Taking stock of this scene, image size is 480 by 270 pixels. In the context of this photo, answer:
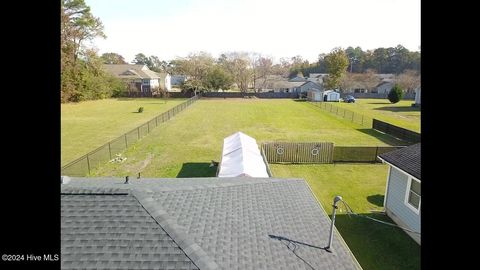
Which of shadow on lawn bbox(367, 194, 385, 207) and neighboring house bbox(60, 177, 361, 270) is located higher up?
neighboring house bbox(60, 177, 361, 270)

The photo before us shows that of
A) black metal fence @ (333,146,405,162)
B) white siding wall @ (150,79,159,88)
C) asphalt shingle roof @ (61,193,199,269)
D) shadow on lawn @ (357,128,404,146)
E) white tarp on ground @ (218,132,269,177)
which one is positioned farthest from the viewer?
white siding wall @ (150,79,159,88)

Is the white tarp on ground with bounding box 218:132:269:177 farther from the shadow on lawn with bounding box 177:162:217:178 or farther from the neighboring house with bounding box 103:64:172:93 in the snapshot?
the neighboring house with bounding box 103:64:172:93

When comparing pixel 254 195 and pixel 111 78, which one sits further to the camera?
pixel 111 78

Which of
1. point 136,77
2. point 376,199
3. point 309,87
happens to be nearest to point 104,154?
point 376,199

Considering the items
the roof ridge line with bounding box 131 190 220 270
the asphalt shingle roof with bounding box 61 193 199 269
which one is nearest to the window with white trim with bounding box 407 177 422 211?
the roof ridge line with bounding box 131 190 220 270

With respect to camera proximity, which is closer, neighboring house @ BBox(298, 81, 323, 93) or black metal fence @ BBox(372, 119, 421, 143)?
black metal fence @ BBox(372, 119, 421, 143)

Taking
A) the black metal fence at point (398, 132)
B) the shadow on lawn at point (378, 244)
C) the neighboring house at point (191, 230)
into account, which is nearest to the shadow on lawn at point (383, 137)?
the black metal fence at point (398, 132)
